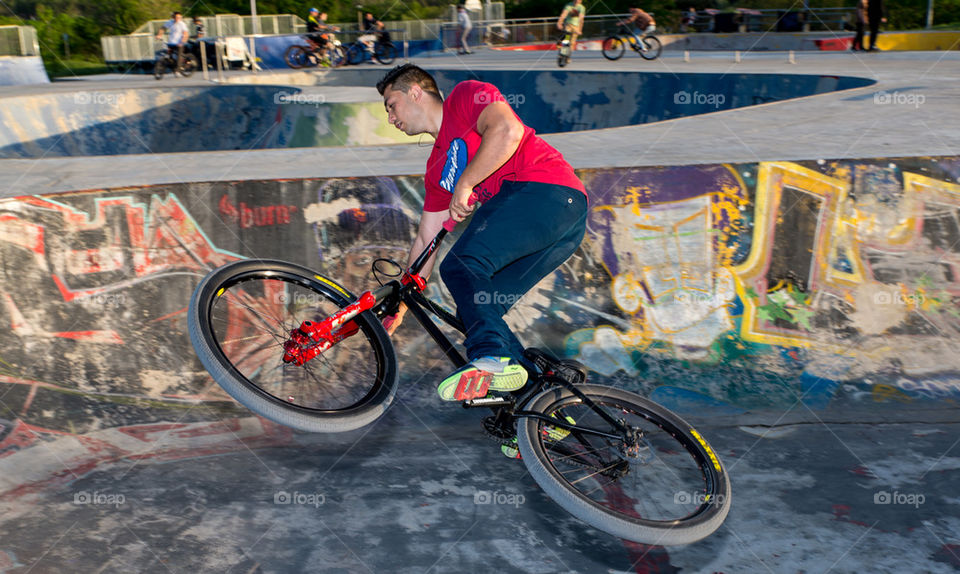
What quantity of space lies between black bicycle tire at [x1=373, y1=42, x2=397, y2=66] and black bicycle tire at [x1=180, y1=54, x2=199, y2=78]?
19.1 feet

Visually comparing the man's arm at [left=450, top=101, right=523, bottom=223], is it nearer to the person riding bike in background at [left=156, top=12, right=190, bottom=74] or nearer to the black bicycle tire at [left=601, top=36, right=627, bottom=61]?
the black bicycle tire at [left=601, top=36, right=627, bottom=61]

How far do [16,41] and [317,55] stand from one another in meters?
8.60

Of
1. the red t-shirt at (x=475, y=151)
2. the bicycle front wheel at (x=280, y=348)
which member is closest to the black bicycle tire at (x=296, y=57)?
the bicycle front wheel at (x=280, y=348)

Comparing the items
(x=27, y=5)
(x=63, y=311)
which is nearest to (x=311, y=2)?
A: (x=27, y=5)

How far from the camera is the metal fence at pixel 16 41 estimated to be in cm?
2166

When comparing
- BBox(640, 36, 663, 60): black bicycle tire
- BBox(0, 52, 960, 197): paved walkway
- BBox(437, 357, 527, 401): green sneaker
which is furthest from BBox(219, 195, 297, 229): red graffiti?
BBox(640, 36, 663, 60): black bicycle tire

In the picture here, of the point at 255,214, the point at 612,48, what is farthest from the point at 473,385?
the point at 612,48

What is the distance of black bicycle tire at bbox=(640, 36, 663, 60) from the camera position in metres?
18.8

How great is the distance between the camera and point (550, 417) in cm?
313

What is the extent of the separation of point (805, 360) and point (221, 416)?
10.8 ft

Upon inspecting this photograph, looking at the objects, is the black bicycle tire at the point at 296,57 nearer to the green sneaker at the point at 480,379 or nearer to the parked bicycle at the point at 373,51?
the parked bicycle at the point at 373,51

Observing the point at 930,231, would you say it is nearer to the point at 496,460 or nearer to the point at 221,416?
the point at 496,460

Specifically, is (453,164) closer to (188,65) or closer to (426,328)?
(426,328)

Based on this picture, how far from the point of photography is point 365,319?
3.46m
